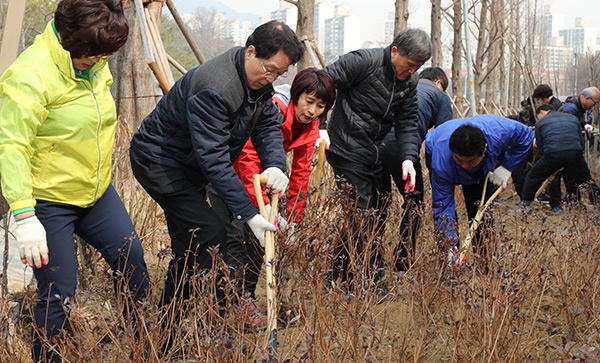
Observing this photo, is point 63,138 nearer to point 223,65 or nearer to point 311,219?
point 223,65

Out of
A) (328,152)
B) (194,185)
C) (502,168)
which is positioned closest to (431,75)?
(502,168)

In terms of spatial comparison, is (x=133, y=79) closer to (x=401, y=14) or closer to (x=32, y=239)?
(x=401, y=14)

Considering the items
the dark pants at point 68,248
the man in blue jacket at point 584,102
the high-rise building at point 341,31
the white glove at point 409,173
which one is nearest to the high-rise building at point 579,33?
the high-rise building at point 341,31

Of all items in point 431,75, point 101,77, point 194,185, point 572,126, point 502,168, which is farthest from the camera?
point 572,126

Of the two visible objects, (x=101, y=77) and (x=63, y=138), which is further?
(x=101, y=77)

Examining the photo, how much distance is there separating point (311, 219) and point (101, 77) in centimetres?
136

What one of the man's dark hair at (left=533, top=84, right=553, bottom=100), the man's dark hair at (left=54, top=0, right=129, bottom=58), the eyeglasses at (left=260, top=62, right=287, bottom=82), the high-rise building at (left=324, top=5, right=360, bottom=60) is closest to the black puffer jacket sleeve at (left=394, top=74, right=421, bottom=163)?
the eyeglasses at (left=260, top=62, right=287, bottom=82)

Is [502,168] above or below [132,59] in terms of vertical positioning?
below

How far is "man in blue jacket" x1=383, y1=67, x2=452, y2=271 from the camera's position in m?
4.70

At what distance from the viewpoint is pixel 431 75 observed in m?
6.25

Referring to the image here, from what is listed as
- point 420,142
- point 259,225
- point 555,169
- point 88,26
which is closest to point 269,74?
point 259,225

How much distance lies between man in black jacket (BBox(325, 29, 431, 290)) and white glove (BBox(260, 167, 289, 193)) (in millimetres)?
961

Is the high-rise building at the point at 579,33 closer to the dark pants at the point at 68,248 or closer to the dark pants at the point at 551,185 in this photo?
the dark pants at the point at 551,185

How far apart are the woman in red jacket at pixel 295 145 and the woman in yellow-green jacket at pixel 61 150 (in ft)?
2.64
